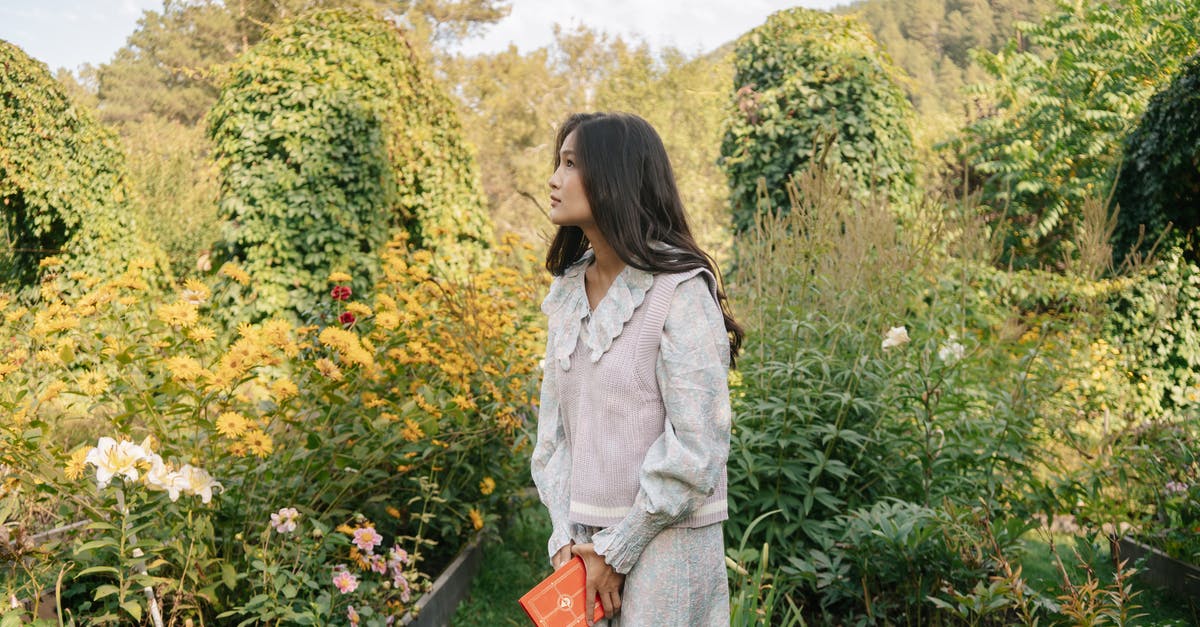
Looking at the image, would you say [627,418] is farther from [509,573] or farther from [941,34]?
[941,34]

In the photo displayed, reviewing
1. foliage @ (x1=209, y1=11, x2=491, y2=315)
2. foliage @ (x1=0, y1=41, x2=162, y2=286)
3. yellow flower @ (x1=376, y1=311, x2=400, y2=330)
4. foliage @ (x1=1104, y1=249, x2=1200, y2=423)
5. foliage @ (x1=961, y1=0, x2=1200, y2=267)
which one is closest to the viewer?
yellow flower @ (x1=376, y1=311, x2=400, y2=330)

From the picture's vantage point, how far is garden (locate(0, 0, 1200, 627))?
2.52 metres

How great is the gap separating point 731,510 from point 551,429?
148cm

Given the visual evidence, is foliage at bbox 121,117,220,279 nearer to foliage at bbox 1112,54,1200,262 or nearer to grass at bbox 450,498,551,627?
grass at bbox 450,498,551,627

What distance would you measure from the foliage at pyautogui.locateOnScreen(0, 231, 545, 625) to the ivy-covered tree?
4.36 metres

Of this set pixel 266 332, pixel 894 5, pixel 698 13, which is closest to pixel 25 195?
pixel 266 332

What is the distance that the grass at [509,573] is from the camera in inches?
143

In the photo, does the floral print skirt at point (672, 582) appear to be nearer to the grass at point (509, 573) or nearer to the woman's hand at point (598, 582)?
the woman's hand at point (598, 582)

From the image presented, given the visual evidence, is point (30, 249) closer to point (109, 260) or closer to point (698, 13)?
point (109, 260)

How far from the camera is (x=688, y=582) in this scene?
1571mm

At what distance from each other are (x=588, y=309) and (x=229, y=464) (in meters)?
1.62

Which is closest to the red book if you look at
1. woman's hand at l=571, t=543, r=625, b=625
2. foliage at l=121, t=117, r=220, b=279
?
woman's hand at l=571, t=543, r=625, b=625

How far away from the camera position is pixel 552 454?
1.84 m

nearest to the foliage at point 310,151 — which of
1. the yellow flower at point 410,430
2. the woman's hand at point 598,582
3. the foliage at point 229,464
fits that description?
the foliage at point 229,464
